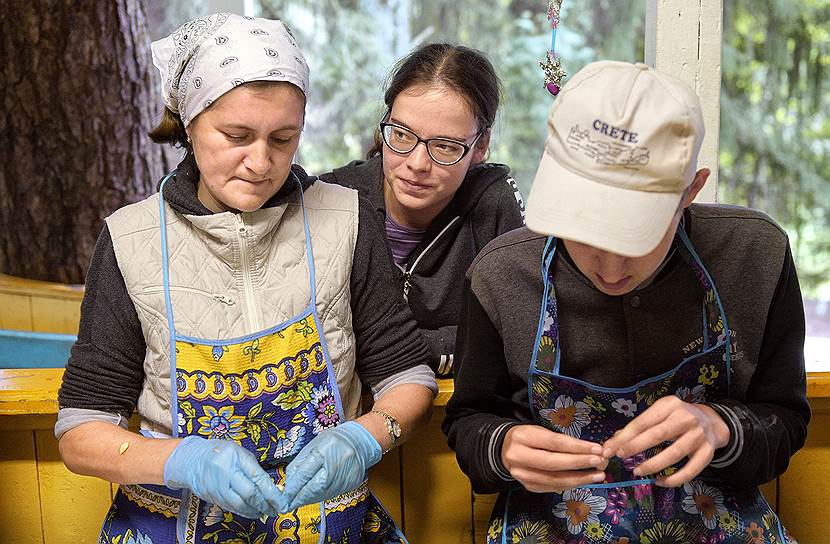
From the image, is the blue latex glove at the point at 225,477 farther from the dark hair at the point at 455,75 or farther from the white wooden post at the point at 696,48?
the white wooden post at the point at 696,48

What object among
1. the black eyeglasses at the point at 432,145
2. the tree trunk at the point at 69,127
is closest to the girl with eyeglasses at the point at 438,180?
the black eyeglasses at the point at 432,145

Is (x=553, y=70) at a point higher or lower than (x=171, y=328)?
higher

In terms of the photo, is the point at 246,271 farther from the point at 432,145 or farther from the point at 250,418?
the point at 432,145

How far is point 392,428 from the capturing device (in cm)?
141

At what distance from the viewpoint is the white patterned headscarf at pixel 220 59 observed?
1.31 meters

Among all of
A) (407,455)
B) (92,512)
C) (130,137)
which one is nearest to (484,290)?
(407,455)

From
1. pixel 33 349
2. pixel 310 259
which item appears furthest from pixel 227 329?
pixel 33 349

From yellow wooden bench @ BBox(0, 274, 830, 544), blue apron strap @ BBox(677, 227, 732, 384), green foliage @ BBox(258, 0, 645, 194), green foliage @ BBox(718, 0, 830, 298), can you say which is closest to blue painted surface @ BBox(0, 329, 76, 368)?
yellow wooden bench @ BBox(0, 274, 830, 544)

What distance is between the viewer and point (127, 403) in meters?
1.42

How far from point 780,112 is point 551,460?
3.72 metres

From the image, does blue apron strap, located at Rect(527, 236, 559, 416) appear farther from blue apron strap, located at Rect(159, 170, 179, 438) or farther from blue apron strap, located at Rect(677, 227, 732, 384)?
blue apron strap, located at Rect(159, 170, 179, 438)

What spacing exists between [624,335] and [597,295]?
7cm

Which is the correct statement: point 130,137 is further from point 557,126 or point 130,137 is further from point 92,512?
point 557,126

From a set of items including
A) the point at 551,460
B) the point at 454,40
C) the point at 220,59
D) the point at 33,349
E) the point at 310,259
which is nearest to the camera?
the point at 551,460
